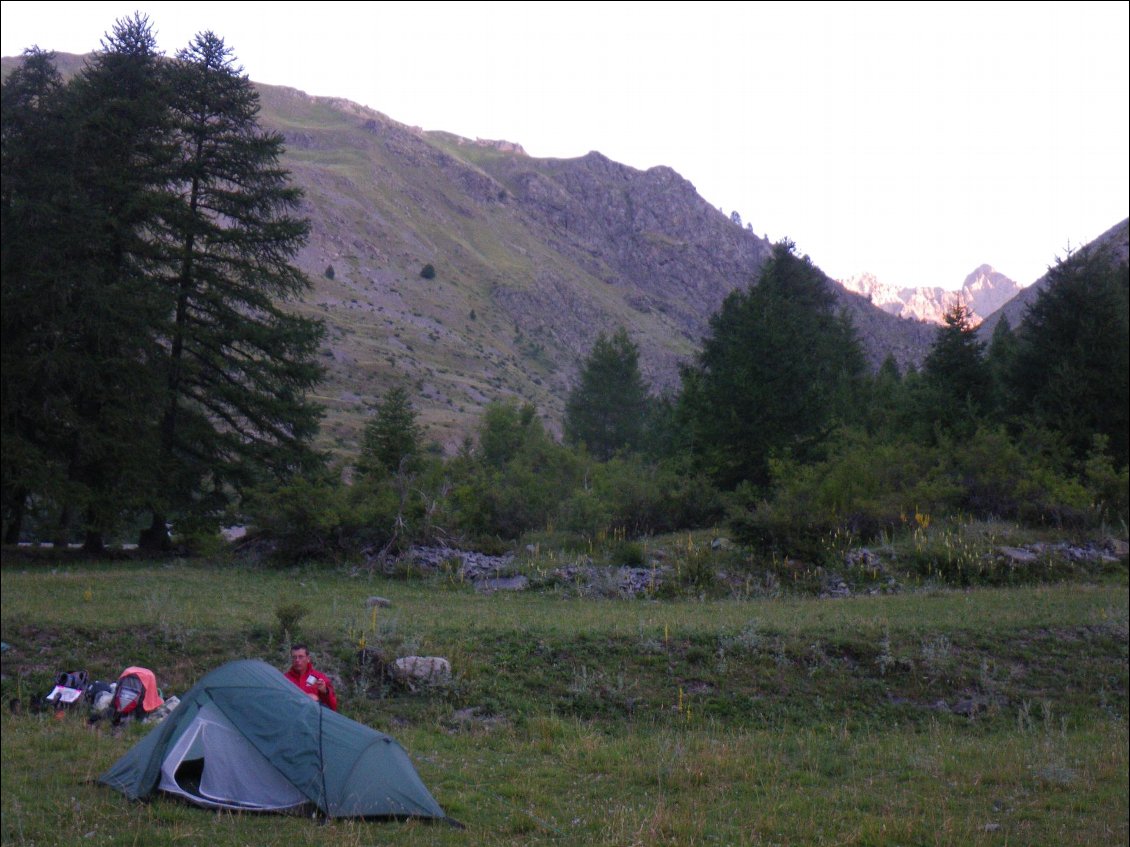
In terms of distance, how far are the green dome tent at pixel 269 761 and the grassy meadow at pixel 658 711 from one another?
193 millimetres

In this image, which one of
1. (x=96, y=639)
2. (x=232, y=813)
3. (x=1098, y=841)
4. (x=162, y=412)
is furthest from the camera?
(x=162, y=412)

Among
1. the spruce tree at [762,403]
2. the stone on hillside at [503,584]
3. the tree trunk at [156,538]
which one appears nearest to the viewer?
the stone on hillside at [503,584]

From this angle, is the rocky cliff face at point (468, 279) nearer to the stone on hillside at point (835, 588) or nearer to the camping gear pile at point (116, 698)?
the stone on hillside at point (835, 588)

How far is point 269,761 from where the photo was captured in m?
7.59

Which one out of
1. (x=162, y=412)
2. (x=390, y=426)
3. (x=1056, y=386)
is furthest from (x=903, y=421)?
(x=162, y=412)

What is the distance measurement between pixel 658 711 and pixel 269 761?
493 cm

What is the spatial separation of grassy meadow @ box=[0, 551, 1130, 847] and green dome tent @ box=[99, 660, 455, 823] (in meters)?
0.19

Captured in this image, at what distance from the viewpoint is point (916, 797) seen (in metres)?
7.71

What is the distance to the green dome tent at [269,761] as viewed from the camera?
732cm

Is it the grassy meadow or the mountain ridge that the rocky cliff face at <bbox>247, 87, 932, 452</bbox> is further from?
the grassy meadow

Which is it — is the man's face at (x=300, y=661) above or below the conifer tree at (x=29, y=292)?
below

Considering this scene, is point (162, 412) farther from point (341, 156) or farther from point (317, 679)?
point (341, 156)

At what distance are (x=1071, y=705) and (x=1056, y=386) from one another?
20025mm

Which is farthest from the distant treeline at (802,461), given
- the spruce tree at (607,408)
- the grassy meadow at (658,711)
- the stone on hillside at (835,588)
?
the spruce tree at (607,408)
